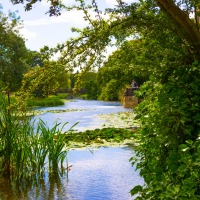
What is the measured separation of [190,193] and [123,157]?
342 inches

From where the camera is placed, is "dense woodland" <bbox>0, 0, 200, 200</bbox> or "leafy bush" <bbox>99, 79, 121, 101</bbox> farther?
"leafy bush" <bbox>99, 79, 121, 101</bbox>

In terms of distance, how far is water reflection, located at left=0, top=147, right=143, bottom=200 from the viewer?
7656 mm

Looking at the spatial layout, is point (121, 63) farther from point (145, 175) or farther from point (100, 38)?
point (145, 175)

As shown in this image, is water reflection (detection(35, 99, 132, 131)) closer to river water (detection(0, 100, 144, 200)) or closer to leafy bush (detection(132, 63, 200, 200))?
river water (detection(0, 100, 144, 200))

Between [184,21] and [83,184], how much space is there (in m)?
5.56

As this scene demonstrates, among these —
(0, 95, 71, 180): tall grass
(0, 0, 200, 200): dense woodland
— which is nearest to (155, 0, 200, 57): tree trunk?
(0, 0, 200, 200): dense woodland

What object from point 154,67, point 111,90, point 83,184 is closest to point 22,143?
point 83,184

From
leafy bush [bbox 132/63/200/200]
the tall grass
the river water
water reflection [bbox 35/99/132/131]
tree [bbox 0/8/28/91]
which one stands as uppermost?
tree [bbox 0/8/28/91]

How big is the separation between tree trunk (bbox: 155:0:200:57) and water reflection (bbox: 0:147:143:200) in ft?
13.9

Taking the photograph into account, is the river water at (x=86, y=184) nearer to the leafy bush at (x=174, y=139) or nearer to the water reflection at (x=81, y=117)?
the water reflection at (x=81, y=117)

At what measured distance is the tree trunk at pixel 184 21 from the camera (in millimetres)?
3482

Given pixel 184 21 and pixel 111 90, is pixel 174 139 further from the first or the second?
pixel 111 90

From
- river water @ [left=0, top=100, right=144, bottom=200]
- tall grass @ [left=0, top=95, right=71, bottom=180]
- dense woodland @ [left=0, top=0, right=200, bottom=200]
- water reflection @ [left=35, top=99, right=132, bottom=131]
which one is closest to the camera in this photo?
dense woodland @ [left=0, top=0, right=200, bottom=200]

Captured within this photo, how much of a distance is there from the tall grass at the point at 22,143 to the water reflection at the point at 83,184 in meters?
0.32
